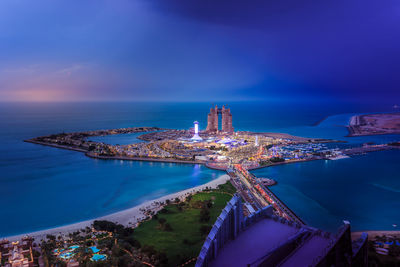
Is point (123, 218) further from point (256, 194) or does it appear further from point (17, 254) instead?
point (256, 194)

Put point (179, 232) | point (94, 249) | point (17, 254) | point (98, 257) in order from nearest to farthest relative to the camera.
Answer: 1. point (17, 254)
2. point (98, 257)
3. point (94, 249)
4. point (179, 232)

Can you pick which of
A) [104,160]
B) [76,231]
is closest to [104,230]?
[76,231]

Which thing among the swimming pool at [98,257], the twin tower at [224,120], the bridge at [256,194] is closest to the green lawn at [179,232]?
the swimming pool at [98,257]

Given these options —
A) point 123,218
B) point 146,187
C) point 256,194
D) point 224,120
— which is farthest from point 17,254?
point 224,120

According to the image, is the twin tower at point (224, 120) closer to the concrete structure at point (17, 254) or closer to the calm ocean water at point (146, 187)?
the calm ocean water at point (146, 187)

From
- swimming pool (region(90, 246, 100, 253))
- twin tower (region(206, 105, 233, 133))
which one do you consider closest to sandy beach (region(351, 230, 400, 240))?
swimming pool (region(90, 246, 100, 253))

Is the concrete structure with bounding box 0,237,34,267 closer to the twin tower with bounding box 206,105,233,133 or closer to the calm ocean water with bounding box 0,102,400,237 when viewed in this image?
the calm ocean water with bounding box 0,102,400,237
